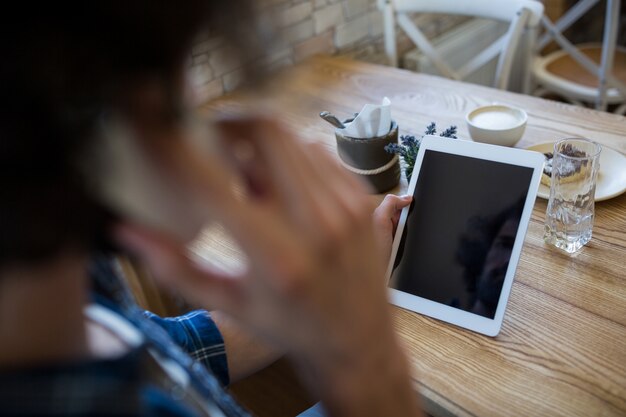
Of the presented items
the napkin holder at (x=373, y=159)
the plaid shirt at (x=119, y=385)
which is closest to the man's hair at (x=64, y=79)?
the plaid shirt at (x=119, y=385)

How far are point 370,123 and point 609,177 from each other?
44 centimetres

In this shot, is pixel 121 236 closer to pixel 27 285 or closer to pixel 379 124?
pixel 27 285

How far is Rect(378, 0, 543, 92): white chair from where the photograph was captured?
5.46 feet

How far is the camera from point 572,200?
3.02 feet

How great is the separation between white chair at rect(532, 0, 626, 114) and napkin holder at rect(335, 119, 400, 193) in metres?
1.29

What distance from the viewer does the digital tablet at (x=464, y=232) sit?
0.83 m

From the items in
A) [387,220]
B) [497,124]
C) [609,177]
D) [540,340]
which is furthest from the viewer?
[497,124]

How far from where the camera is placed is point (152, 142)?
0.38 meters

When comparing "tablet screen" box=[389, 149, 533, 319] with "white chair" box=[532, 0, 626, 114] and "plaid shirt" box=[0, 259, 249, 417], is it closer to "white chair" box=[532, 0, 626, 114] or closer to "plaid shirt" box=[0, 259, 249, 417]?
"plaid shirt" box=[0, 259, 249, 417]

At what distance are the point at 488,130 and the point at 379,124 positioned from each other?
231mm

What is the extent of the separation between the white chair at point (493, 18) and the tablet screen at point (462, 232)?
3.07 feet

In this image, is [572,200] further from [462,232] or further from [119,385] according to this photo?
[119,385]

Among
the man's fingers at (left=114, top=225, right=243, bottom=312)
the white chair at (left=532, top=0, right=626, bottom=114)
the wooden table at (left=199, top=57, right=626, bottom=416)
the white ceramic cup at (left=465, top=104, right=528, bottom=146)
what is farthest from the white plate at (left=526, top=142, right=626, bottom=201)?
the white chair at (left=532, top=0, right=626, bottom=114)

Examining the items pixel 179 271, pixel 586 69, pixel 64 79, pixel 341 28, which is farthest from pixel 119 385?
pixel 586 69
